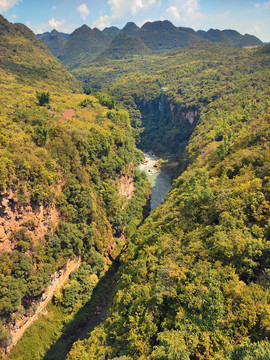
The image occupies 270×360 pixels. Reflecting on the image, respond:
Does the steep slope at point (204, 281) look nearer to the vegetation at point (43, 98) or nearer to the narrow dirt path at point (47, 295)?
the narrow dirt path at point (47, 295)

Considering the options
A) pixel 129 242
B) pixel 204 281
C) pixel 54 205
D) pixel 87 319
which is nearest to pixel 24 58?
pixel 54 205

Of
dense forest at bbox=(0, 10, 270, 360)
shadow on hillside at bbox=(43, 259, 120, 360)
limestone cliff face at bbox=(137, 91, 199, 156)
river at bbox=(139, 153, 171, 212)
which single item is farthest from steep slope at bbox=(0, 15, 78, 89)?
shadow on hillside at bbox=(43, 259, 120, 360)

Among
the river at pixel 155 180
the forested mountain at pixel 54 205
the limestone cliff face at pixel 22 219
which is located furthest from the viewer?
the river at pixel 155 180

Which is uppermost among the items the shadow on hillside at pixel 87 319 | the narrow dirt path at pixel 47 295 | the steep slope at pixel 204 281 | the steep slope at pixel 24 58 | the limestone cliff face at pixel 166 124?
the steep slope at pixel 24 58

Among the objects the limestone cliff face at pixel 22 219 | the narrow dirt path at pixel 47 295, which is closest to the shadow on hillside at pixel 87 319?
the narrow dirt path at pixel 47 295

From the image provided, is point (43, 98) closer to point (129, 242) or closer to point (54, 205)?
point (54, 205)

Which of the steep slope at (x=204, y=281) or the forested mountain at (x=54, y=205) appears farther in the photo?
the forested mountain at (x=54, y=205)

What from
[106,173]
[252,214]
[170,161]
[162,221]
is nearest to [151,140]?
[170,161]
